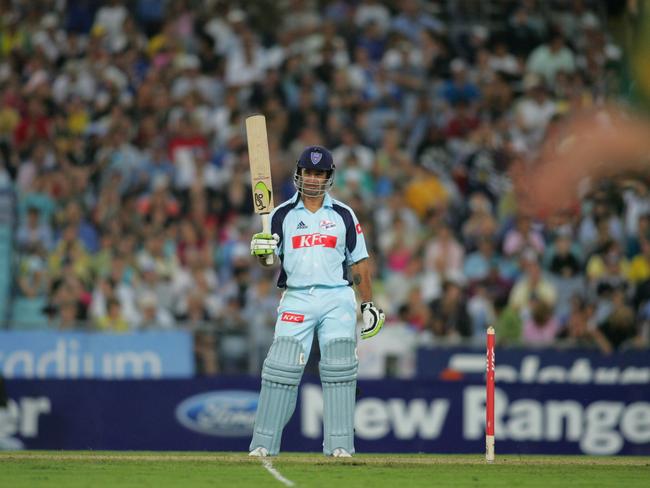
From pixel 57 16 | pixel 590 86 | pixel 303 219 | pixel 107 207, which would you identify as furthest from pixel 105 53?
pixel 303 219

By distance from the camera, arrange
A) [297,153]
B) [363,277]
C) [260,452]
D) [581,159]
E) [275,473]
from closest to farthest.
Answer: [275,473]
[260,452]
[363,277]
[581,159]
[297,153]

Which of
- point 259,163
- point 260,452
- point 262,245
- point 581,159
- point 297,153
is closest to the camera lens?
point 262,245

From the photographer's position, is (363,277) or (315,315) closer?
(315,315)

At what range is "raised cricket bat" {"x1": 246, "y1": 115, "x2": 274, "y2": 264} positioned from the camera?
1002cm

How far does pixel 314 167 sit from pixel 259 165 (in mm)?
497

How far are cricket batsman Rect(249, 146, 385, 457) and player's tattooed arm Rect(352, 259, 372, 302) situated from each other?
67 mm

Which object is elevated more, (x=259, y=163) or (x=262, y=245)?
(x=259, y=163)

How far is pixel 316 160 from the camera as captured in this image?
988 cm

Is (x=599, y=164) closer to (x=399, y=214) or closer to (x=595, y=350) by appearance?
(x=595, y=350)

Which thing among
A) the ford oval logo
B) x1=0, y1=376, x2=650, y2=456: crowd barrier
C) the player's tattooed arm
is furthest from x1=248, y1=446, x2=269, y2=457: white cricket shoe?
the ford oval logo

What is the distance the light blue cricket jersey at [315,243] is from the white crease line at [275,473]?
4.03 feet

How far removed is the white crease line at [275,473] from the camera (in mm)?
8655

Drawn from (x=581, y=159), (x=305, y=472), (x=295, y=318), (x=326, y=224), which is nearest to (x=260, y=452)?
(x=305, y=472)

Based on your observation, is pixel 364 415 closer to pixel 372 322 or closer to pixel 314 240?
pixel 372 322
